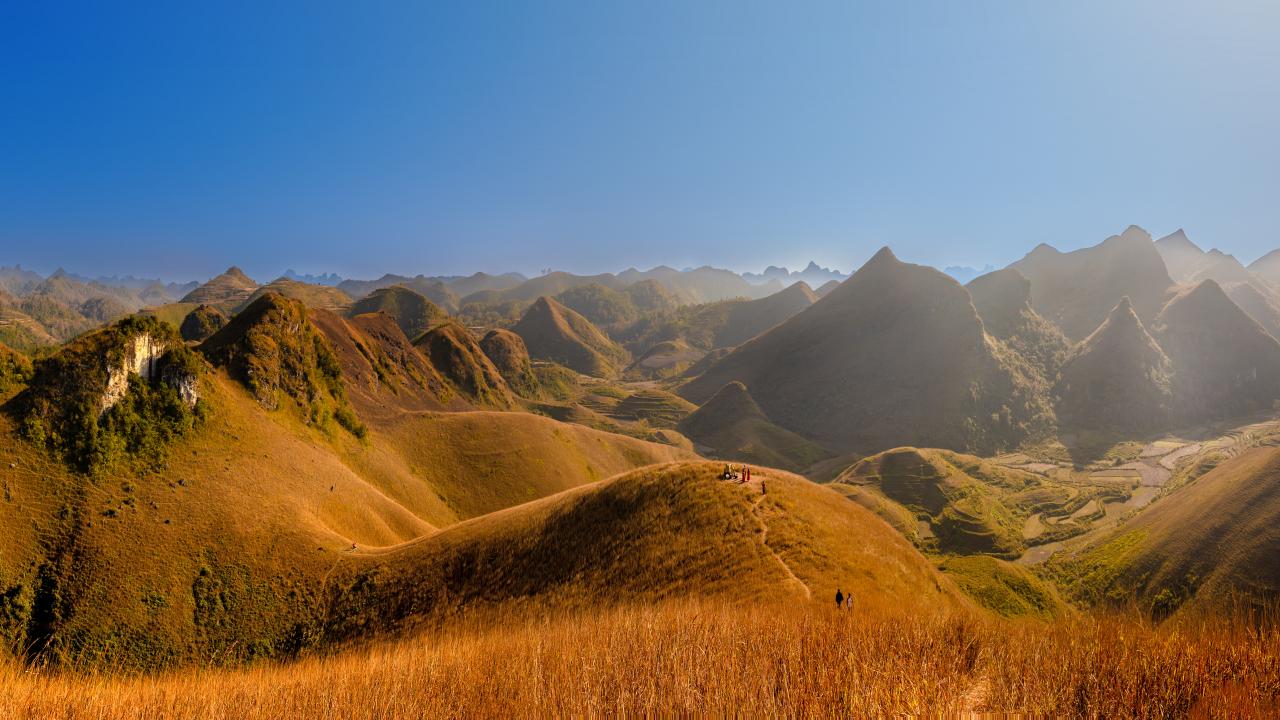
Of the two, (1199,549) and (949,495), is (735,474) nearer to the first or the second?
(1199,549)

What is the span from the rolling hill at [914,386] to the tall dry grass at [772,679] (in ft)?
503

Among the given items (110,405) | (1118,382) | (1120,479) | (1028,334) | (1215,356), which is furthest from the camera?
(1028,334)

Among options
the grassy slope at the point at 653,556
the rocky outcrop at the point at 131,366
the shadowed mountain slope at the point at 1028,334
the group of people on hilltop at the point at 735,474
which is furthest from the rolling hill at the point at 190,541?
the shadowed mountain slope at the point at 1028,334

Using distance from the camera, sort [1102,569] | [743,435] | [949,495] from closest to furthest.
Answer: [1102,569] → [949,495] → [743,435]

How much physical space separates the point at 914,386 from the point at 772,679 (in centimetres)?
18289

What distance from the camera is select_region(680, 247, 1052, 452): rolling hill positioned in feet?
482

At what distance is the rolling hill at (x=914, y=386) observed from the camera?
5787 inches

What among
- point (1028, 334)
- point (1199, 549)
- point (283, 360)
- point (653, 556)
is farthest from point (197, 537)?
point (1028, 334)

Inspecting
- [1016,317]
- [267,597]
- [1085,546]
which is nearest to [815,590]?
[267,597]

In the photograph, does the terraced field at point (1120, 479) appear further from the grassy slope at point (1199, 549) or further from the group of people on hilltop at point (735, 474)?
the group of people on hilltop at point (735, 474)

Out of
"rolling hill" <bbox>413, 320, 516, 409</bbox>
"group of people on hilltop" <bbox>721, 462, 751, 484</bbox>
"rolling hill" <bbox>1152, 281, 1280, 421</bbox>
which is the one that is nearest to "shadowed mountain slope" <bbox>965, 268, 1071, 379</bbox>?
"rolling hill" <bbox>1152, 281, 1280, 421</bbox>

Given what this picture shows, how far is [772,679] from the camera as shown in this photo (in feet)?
16.7

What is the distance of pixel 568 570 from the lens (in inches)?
903

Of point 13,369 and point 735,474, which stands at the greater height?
point 13,369
